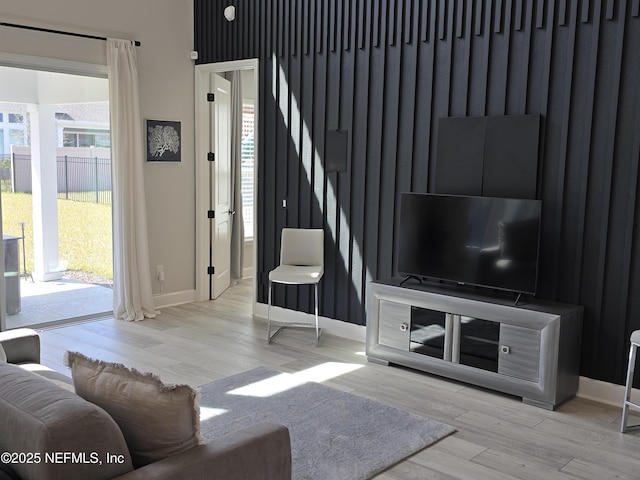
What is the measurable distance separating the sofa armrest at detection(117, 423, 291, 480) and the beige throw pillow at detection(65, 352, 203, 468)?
51 mm

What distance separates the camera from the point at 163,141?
6434mm

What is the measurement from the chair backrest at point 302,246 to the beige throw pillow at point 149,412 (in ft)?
12.1

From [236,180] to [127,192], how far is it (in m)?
1.99

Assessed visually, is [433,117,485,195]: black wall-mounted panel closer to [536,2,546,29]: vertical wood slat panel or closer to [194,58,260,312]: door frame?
[536,2,546,29]: vertical wood slat panel

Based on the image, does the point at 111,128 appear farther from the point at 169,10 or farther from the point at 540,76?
the point at 540,76

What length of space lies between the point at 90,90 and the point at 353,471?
430 centimetres

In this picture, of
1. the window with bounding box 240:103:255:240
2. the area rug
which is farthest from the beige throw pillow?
the window with bounding box 240:103:255:240

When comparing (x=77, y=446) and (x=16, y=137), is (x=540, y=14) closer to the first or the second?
(x=77, y=446)

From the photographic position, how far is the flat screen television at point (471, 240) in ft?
14.1

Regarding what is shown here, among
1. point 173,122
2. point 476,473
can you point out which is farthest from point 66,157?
point 476,473

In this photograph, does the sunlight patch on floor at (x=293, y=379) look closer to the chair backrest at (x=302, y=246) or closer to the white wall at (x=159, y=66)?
the chair backrest at (x=302, y=246)

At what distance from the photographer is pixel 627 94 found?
407 centimetres

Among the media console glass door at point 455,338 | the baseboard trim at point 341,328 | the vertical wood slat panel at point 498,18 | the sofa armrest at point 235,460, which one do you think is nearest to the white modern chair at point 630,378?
the baseboard trim at point 341,328

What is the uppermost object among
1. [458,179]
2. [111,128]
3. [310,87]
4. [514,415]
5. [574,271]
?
[310,87]
